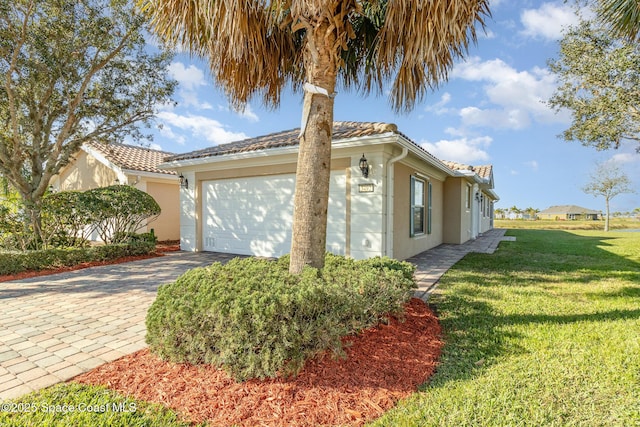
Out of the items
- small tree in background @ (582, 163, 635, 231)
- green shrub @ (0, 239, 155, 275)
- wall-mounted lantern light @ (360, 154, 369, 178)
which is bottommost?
green shrub @ (0, 239, 155, 275)

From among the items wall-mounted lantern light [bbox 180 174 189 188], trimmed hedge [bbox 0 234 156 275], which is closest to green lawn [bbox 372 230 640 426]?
trimmed hedge [bbox 0 234 156 275]

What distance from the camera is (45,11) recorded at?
8484 mm

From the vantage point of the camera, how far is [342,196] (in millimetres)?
8086

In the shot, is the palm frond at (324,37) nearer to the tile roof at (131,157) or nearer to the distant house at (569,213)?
the tile roof at (131,157)

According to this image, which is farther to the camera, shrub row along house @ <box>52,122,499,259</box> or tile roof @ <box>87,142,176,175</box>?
tile roof @ <box>87,142,176,175</box>

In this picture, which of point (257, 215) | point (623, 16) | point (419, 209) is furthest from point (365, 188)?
point (623, 16)

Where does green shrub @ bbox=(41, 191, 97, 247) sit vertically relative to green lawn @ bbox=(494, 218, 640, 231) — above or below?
above

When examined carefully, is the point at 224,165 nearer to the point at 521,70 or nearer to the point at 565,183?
the point at 521,70

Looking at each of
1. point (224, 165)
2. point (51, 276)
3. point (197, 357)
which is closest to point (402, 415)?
point (197, 357)

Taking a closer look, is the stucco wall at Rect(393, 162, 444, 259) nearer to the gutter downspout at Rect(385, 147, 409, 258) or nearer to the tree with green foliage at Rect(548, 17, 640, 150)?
the gutter downspout at Rect(385, 147, 409, 258)

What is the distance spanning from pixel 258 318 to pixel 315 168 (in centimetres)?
196

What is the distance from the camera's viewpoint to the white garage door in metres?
8.22

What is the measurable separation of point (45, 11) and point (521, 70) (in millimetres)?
15123

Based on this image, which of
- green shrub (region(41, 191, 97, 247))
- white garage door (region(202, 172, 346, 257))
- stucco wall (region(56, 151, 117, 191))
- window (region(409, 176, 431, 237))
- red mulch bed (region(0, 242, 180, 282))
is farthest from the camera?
stucco wall (region(56, 151, 117, 191))
